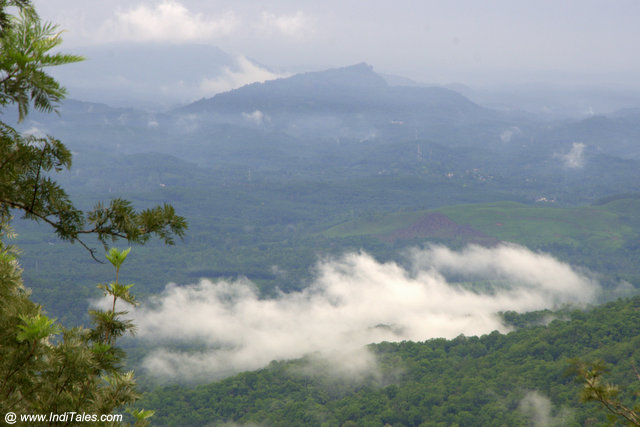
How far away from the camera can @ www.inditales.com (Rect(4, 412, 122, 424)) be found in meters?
6.93

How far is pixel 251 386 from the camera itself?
9500 cm

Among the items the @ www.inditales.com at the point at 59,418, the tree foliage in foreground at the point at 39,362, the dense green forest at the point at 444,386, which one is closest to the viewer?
the @ www.inditales.com at the point at 59,418

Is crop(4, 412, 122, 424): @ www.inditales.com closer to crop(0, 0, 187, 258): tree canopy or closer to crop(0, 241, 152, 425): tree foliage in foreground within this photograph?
crop(0, 241, 152, 425): tree foliage in foreground

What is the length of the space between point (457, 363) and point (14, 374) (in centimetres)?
9270

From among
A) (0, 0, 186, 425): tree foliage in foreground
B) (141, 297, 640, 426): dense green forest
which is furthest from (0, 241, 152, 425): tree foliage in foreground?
(141, 297, 640, 426): dense green forest


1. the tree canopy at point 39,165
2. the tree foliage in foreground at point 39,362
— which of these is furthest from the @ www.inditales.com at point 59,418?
the tree canopy at point 39,165

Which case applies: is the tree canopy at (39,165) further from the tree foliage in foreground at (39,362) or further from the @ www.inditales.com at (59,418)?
the @ www.inditales.com at (59,418)

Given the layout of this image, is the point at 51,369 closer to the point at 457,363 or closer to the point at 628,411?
the point at 628,411

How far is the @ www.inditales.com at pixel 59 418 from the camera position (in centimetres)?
693

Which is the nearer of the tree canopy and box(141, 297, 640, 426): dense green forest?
the tree canopy

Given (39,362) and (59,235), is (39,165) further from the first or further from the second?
(39,362)

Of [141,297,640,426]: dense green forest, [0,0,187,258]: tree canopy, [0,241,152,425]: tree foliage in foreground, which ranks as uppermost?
[0,0,187,258]: tree canopy

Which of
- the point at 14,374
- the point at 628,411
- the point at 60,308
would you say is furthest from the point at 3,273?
the point at 60,308

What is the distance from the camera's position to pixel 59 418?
7383mm
